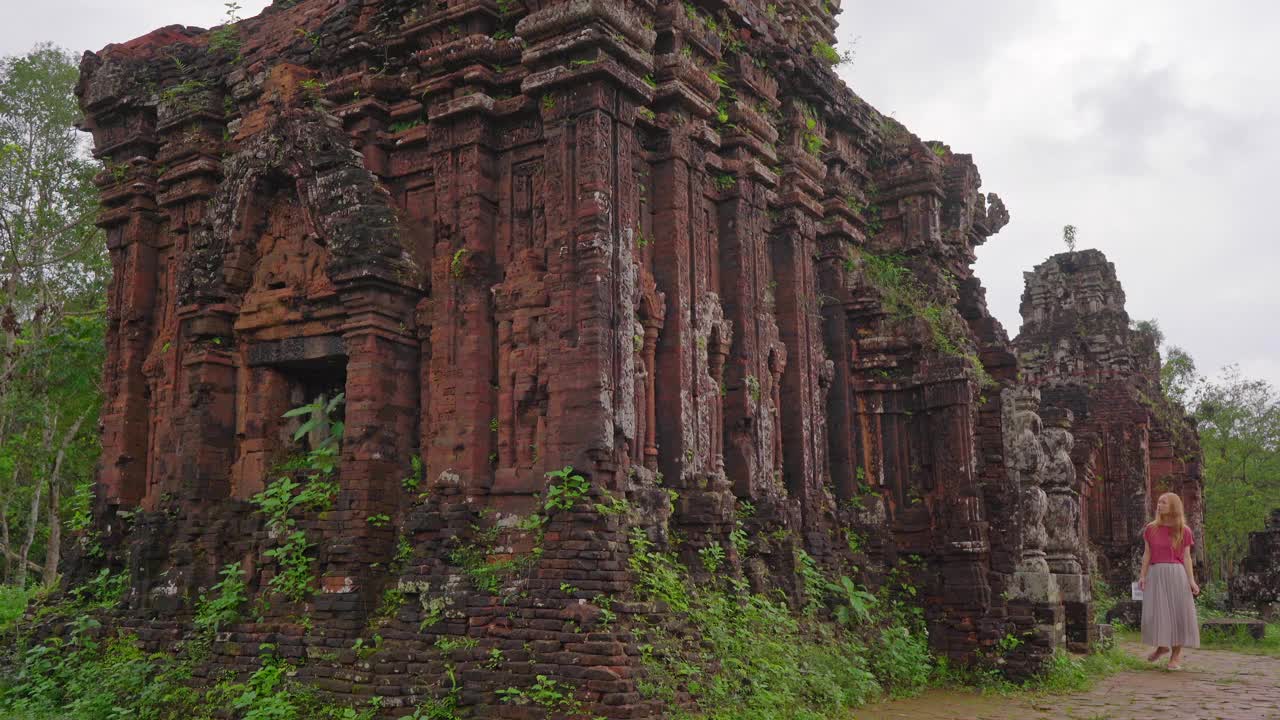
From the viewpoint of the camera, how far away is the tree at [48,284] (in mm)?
18391

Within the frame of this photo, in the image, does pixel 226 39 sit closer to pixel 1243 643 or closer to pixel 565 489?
pixel 565 489

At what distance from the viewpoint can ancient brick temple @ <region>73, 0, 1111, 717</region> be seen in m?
8.31

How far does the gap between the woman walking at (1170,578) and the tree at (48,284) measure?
16.7 meters

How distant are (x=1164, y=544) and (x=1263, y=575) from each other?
386 inches

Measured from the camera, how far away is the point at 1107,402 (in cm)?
2259

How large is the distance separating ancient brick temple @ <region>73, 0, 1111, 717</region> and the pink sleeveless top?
1.15 metres

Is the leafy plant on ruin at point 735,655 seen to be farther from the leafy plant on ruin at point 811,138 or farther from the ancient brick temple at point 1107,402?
the ancient brick temple at point 1107,402

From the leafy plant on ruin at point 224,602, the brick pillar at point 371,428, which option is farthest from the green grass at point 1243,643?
the leafy plant on ruin at point 224,602

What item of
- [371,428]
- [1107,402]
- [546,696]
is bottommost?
[546,696]

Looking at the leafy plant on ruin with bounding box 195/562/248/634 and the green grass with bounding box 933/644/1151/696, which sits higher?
the leafy plant on ruin with bounding box 195/562/248/634

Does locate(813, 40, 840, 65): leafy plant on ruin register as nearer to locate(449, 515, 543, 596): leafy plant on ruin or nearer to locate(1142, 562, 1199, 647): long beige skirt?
locate(1142, 562, 1199, 647): long beige skirt

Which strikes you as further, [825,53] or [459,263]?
[825,53]

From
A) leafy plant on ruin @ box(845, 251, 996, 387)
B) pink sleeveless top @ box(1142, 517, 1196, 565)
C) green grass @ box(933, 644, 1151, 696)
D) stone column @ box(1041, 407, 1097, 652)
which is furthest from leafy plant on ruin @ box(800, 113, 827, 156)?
green grass @ box(933, 644, 1151, 696)

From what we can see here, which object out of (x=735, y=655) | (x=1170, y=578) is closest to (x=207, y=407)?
(x=735, y=655)
